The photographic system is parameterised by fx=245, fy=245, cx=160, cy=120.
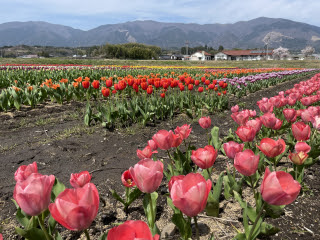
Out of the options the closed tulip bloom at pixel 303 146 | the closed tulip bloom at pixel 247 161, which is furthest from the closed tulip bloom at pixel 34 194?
the closed tulip bloom at pixel 303 146

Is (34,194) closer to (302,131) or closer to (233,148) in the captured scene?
(233,148)

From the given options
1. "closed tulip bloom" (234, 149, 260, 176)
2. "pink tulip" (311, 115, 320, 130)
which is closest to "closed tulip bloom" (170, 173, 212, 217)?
"closed tulip bloom" (234, 149, 260, 176)

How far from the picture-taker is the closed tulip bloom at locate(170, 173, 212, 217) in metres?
0.95

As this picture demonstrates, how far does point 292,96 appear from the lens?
4.14 m

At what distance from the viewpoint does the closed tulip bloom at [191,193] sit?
95 centimetres

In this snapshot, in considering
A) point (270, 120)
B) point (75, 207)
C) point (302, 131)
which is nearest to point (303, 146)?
point (302, 131)

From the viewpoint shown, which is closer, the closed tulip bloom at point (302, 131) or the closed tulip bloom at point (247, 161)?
the closed tulip bloom at point (247, 161)

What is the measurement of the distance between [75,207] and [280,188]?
2.56ft

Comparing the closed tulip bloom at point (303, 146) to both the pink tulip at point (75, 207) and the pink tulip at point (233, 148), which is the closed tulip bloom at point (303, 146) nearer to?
the pink tulip at point (233, 148)

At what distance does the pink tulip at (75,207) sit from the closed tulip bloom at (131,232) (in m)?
0.15

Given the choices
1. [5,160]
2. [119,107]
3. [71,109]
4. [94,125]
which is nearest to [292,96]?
[119,107]

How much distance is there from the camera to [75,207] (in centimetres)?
84

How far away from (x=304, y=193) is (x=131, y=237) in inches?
87.5

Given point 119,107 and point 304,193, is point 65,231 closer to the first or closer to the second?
point 304,193
